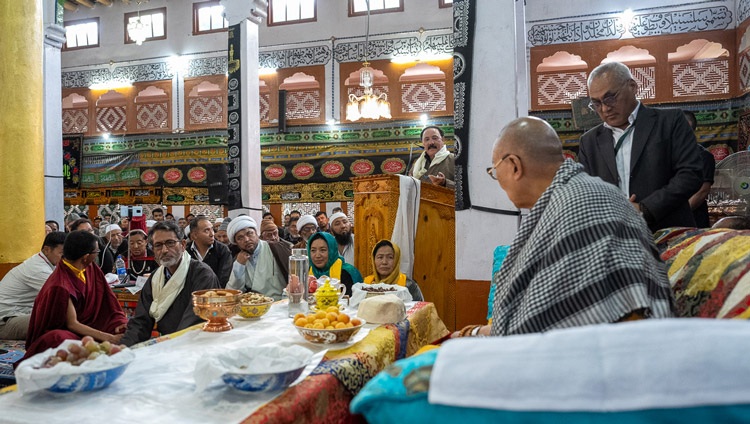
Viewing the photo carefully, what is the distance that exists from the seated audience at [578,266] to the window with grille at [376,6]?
29.8ft

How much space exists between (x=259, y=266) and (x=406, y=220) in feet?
4.37

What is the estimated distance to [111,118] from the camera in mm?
11547

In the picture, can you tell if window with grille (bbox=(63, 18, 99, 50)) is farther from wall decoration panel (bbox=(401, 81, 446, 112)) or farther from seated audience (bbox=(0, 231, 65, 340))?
seated audience (bbox=(0, 231, 65, 340))

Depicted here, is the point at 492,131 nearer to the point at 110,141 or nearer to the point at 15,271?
the point at 15,271

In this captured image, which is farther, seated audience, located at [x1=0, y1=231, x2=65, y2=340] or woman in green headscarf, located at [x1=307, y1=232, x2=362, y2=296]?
woman in green headscarf, located at [x1=307, y1=232, x2=362, y2=296]

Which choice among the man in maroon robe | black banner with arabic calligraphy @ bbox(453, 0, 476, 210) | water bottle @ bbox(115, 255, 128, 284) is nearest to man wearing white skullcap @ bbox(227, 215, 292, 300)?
the man in maroon robe

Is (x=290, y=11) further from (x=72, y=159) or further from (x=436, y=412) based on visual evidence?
(x=436, y=412)

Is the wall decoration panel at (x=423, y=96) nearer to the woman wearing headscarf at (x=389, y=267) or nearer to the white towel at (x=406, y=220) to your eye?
the white towel at (x=406, y=220)

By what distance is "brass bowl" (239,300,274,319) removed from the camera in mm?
2387

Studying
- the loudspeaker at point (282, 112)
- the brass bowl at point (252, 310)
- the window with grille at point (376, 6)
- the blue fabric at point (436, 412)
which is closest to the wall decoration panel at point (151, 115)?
the loudspeaker at point (282, 112)

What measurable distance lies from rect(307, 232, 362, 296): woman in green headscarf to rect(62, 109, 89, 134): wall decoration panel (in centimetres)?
964

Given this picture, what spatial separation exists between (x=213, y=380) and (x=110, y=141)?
11.5m

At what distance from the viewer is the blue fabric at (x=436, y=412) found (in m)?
0.62

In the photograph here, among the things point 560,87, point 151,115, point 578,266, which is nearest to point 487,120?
point 578,266
